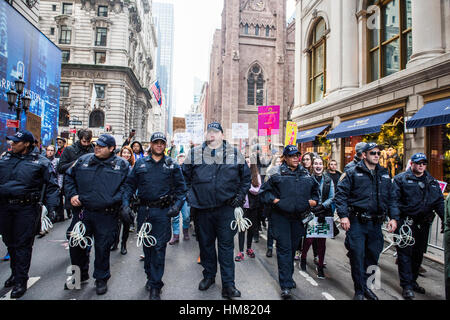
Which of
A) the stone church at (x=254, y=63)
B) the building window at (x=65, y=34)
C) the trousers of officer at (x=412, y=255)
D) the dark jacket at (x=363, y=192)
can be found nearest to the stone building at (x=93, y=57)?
the building window at (x=65, y=34)

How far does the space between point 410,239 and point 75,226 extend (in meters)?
4.93

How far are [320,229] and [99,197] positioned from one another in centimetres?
352

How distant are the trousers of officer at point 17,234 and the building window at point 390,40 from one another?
11629 millimetres

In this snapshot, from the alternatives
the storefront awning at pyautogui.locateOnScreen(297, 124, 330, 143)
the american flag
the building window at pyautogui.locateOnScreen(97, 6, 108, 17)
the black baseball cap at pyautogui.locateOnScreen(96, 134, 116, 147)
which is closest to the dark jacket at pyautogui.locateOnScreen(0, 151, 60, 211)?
the black baseball cap at pyautogui.locateOnScreen(96, 134, 116, 147)

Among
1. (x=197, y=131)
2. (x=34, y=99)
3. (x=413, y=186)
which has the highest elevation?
(x=34, y=99)

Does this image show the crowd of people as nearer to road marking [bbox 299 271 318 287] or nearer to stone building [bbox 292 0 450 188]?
road marking [bbox 299 271 318 287]

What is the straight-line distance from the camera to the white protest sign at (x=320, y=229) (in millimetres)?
4355

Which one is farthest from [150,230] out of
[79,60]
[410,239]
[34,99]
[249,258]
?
[79,60]

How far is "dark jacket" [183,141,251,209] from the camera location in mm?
3752

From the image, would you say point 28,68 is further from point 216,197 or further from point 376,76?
point 376,76

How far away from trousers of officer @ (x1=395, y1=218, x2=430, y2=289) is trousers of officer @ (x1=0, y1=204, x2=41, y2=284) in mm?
5439

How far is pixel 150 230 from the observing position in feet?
12.0

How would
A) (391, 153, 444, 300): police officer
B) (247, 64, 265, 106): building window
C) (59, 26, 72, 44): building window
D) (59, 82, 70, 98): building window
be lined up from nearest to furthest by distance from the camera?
(391, 153, 444, 300): police officer → (59, 82, 70, 98): building window → (59, 26, 72, 44): building window → (247, 64, 265, 106): building window
